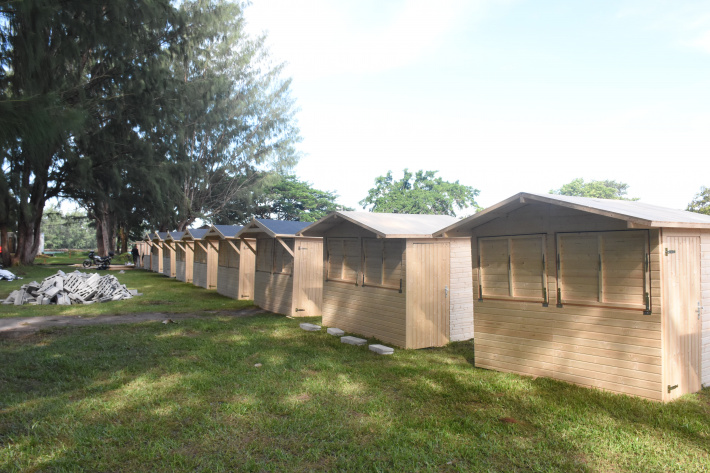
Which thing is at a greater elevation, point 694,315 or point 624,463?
point 694,315

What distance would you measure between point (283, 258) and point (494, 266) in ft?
25.6

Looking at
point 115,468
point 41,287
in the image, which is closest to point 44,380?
point 115,468

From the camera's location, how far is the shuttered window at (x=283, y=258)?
13406 mm

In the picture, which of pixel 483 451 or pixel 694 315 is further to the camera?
pixel 694 315

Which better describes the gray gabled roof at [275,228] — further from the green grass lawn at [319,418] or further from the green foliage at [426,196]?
the green foliage at [426,196]

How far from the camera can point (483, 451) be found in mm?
4340

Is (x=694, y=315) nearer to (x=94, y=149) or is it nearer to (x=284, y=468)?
(x=284, y=468)

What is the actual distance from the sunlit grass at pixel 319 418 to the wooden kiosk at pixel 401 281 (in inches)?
53.5

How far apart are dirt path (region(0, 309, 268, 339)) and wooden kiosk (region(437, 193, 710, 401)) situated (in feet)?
27.8

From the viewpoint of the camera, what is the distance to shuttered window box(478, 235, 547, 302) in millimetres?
6809

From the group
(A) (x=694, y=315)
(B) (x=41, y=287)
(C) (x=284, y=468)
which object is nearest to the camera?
(C) (x=284, y=468)

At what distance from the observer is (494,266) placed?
742cm

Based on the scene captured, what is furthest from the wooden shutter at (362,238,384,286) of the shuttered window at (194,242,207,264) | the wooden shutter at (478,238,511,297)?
the shuttered window at (194,242,207,264)

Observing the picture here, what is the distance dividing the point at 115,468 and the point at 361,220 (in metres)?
6.54
